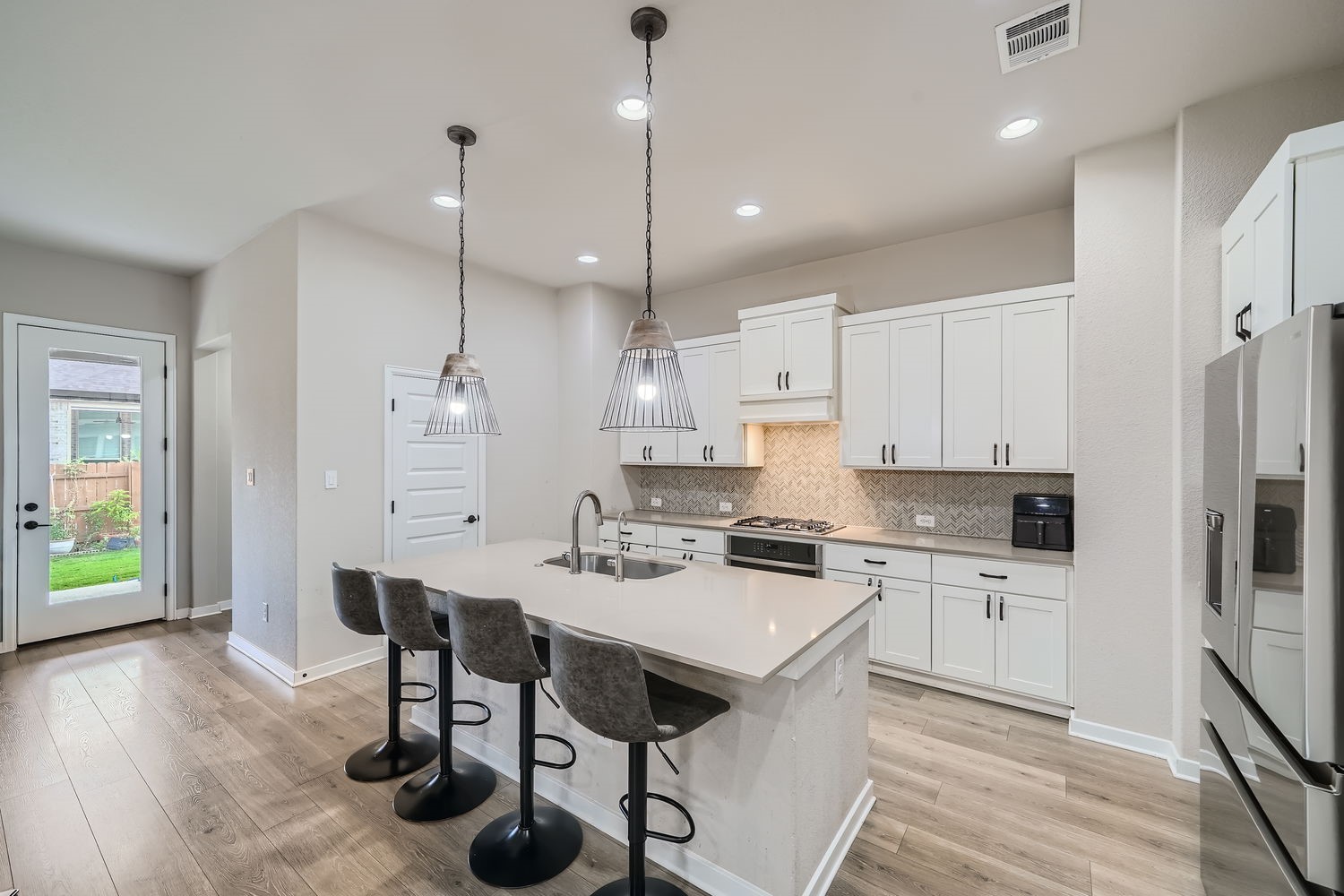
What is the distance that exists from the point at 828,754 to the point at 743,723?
1.31 ft

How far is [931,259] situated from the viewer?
393cm

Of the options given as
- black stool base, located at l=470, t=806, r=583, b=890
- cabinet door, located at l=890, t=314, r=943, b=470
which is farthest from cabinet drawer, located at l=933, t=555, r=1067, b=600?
black stool base, located at l=470, t=806, r=583, b=890

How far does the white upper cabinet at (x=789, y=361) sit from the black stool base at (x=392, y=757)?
297cm

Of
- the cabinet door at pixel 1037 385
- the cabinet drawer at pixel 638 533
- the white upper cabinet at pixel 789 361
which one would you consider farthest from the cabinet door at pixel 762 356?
the cabinet door at pixel 1037 385

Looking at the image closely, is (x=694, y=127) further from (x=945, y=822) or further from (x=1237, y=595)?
(x=945, y=822)

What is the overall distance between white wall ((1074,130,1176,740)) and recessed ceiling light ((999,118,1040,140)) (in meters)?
0.44

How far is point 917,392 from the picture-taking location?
368cm

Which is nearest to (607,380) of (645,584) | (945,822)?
(645,584)

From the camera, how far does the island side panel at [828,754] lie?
5.78ft

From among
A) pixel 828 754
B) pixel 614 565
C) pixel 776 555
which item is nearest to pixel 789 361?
pixel 776 555

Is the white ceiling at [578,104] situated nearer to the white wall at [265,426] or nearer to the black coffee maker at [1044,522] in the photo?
the white wall at [265,426]

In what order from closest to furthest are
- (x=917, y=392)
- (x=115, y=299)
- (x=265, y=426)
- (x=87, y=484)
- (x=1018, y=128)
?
(x=1018, y=128), (x=917, y=392), (x=265, y=426), (x=87, y=484), (x=115, y=299)

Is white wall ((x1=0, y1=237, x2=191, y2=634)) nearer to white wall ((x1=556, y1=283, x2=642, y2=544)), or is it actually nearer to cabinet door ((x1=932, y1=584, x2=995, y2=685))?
white wall ((x1=556, y1=283, x2=642, y2=544))

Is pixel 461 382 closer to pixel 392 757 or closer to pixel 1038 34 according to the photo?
pixel 392 757
